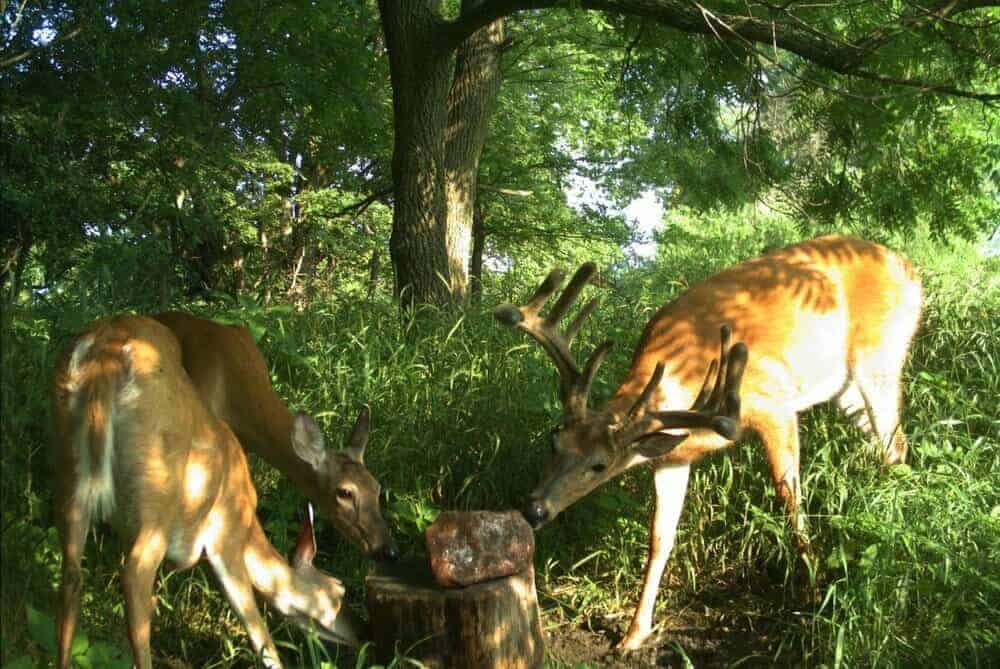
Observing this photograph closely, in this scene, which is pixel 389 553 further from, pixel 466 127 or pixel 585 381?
pixel 466 127

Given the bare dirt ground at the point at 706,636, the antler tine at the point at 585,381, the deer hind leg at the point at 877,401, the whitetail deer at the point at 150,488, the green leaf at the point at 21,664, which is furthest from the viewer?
the deer hind leg at the point at 877,401

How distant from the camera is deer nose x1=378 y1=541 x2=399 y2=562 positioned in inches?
191

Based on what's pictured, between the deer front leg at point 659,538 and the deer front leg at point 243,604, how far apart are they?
5.78ft

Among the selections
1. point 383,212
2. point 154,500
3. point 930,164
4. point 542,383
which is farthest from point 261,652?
point 383,212

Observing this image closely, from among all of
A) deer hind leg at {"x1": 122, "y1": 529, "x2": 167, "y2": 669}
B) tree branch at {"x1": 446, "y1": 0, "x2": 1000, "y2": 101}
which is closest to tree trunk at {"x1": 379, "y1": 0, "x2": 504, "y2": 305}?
tree branch at {"x1": 446, "y1": 0, "x2": 1000, "y2": 101}

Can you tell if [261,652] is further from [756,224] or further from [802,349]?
[756,224]

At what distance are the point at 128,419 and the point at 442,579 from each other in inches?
53.4

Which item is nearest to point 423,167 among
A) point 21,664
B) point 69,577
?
point 69,577

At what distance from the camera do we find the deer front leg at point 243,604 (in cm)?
420

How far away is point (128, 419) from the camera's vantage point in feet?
12.7

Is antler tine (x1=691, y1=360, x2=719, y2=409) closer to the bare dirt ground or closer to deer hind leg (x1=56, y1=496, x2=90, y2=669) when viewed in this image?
the bare dirt ground

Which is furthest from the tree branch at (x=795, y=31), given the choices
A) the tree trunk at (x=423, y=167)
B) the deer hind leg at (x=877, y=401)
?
the deer hind leg at (x=877, y=401)

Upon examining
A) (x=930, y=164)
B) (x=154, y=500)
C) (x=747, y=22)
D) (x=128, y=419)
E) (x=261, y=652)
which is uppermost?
(x=747, y=22)

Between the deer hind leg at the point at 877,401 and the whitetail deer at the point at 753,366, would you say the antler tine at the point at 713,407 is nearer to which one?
the whitetail deer at the point at 753,366
